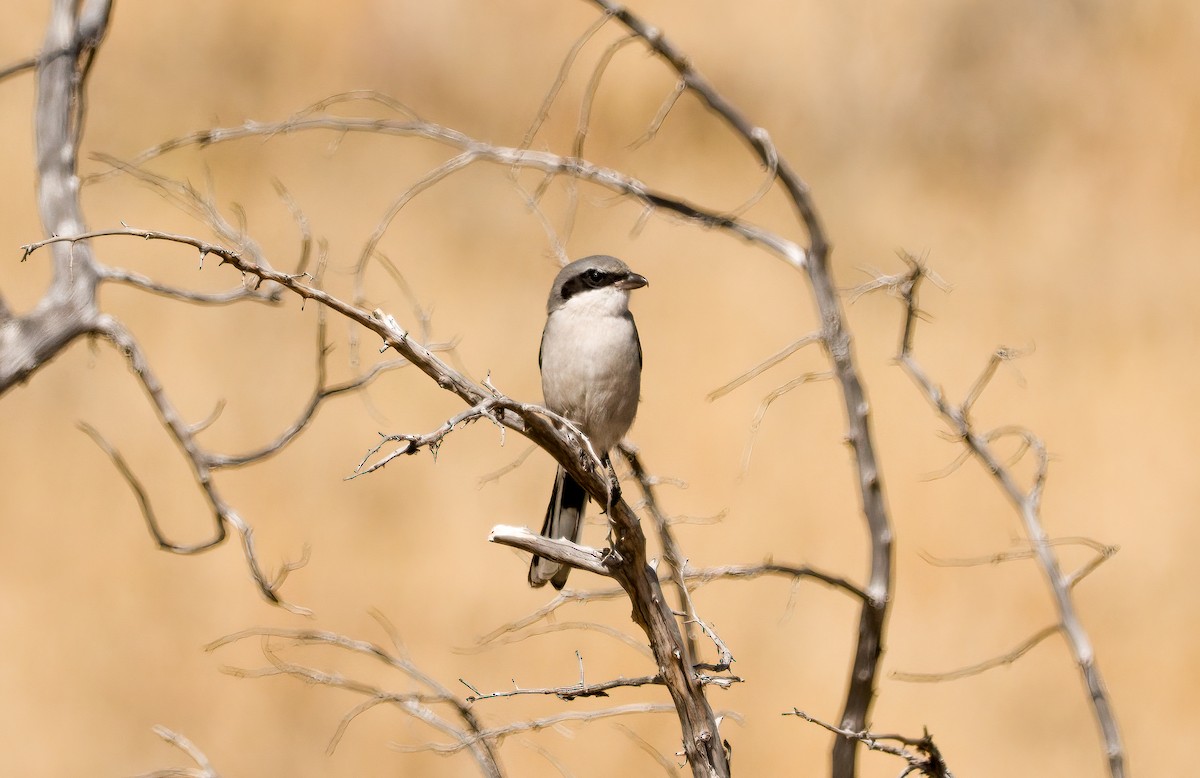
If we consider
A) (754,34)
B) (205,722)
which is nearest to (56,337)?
(205,722)

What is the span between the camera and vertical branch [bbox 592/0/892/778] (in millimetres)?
3775

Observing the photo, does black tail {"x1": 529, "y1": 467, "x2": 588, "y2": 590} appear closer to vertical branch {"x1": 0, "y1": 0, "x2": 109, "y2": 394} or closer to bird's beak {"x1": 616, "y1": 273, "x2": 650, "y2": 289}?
bird's beak {"x1": 616, "y1": 273, "x2": 650, "y2": 289}

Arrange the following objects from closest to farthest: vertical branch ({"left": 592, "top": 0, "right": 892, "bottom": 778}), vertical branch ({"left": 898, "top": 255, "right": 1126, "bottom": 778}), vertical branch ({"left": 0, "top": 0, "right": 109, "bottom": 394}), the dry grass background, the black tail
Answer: vertical branch ({"left": 898, "top": 255, "right": 1126, "bottom": 778}), vertical branch ({"left": 592, "top": 0, "right": 892, "bottom": 778}), vertical branch ({"left": 0, "top": 0, "right": 109, "bottom": 394}), the black tail, the dry grass background

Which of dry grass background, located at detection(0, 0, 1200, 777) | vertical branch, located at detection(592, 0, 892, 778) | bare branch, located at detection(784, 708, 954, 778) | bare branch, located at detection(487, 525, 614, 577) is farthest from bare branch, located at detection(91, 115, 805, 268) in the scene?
dry grass background, located at detection(0, 0, 1200, 777)

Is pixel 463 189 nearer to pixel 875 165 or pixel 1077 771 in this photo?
pixel 875 165

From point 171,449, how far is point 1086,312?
749 cm

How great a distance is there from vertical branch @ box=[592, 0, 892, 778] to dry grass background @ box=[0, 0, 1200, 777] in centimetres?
533

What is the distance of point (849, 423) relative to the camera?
12.6 feet

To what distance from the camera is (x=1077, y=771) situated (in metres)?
9.20

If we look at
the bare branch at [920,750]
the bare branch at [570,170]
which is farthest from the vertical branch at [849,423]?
the bare branch at [920,750]

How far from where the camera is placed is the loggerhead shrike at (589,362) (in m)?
4.75

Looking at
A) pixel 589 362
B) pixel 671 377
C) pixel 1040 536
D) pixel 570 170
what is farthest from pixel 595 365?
pixel 671 377

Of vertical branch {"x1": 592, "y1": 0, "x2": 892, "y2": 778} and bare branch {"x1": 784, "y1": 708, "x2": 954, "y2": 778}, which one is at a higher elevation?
vertical branch {"x1": 592, "y1": 0, "x2": 892, "y2": 778}

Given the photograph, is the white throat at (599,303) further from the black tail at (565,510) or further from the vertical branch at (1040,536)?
the vertical branch at (1040,536)
